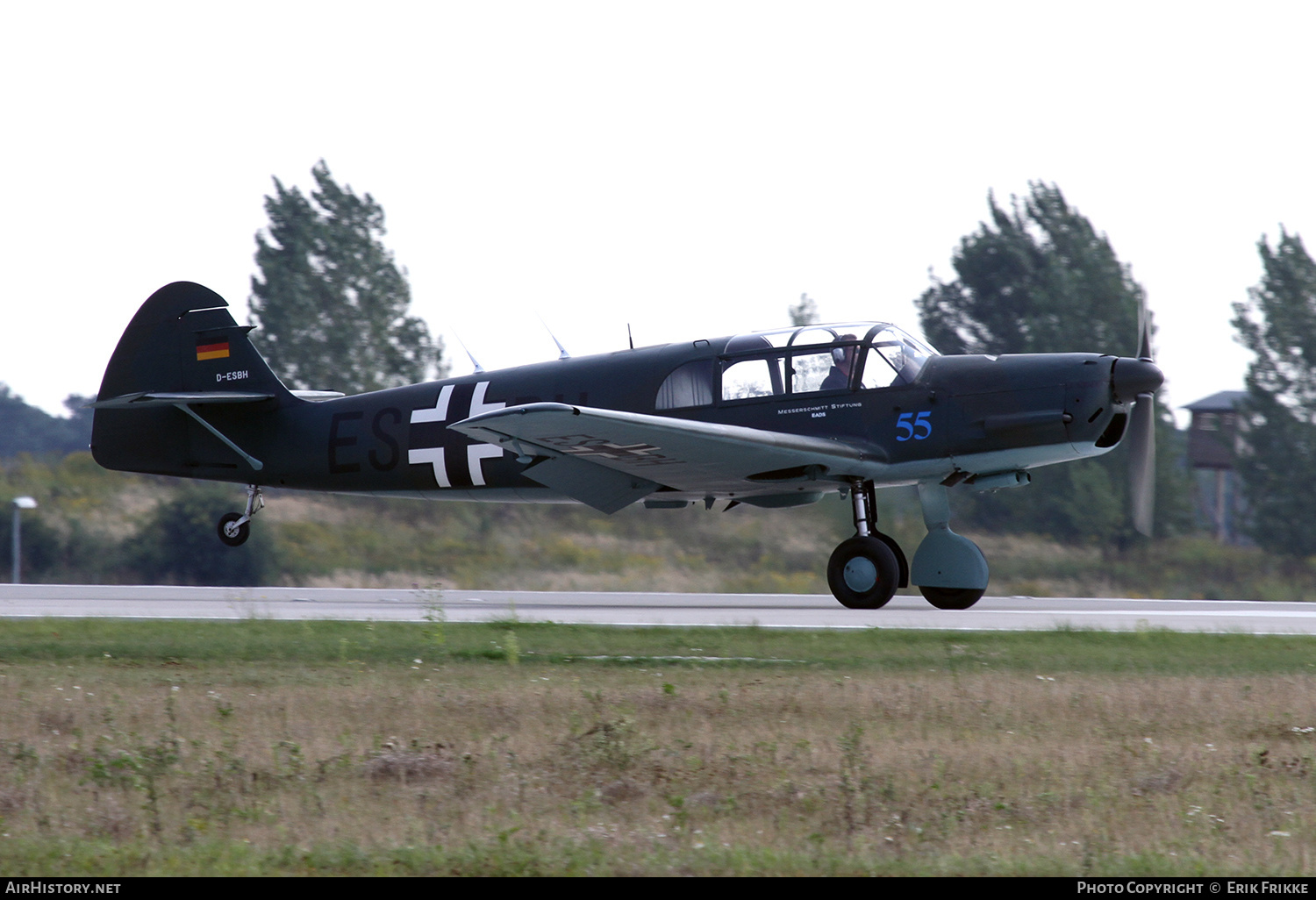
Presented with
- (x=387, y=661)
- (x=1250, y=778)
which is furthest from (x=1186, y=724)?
(x=387, y=661)

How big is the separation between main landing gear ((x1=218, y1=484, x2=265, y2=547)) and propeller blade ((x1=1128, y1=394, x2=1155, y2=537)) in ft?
35.6

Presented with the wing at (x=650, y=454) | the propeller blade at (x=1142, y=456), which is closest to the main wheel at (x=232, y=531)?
the wing at (x=650, y=454)

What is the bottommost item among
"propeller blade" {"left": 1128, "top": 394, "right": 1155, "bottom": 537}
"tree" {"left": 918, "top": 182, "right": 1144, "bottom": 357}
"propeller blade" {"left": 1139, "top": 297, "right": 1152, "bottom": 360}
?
"propeller blade" {"left": 1128, "top": 394, "right": 1155, "bottom": 537}

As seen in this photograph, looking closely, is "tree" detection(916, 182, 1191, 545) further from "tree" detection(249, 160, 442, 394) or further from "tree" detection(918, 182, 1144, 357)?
"tree" detection(249, 160, 442, 394)

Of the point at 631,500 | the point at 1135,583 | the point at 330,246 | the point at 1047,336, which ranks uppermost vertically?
the point at 330,246

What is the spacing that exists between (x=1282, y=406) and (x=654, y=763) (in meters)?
30.8

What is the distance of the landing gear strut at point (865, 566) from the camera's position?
13.6 meters

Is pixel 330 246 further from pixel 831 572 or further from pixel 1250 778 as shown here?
pixel 1250 778

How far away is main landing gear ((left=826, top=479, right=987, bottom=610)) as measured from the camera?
44.7ft

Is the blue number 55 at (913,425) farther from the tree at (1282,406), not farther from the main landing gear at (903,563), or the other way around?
the tree at (1282,406)

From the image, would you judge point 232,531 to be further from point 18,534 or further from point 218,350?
point 18,534

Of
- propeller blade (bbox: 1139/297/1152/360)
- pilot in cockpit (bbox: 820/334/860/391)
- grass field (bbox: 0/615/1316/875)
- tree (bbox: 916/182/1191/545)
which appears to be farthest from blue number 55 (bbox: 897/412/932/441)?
tree (bbox: 916/182/1191/545)
